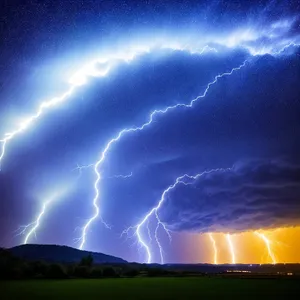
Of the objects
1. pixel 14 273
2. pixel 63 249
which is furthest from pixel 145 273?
pixel 63 249

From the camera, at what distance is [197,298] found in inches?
766

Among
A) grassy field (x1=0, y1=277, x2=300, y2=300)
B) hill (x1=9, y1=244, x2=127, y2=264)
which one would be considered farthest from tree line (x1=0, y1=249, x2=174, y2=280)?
hill (x1=9, y1=244, x2=127, y2=264)

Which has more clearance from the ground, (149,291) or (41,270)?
(41,270)

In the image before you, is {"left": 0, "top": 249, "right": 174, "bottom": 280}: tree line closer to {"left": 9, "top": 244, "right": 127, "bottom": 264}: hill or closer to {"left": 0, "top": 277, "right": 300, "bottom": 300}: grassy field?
{"left": 0, "top": 277, "right": 300, "bottom": 300}: grassy field

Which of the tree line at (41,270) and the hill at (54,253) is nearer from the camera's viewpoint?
the tree line at (41,270)

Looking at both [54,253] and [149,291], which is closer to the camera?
[149,291]

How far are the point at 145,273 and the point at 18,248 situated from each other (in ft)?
336

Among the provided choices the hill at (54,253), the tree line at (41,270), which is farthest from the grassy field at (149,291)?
the hill at (54,253)

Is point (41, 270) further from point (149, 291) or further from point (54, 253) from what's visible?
point (54, 253)

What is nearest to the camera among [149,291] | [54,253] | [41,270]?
[149,291]

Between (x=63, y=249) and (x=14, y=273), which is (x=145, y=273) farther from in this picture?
(x=63, y=249)

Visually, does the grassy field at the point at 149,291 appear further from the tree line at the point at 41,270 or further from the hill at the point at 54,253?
the hill at the point at 54,253

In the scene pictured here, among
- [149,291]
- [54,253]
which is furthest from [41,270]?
[54,253]

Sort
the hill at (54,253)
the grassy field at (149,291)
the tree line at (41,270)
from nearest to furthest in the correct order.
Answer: the grassy field at (149,291)
the tree line at (41,270)
the hill at (54,253)
